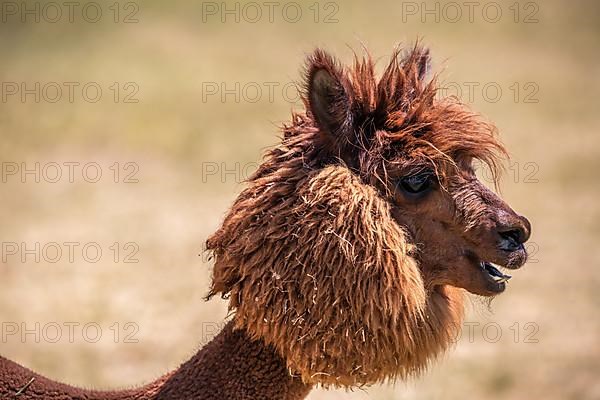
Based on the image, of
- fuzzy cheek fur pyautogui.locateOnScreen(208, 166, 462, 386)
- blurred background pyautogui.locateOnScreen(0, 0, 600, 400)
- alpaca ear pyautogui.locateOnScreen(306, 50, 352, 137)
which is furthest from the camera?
blurred background pyautogui.locateOnScreen(0, 0, 600, 400)

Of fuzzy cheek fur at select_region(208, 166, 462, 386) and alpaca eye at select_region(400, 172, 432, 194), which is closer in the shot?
fuzzy cheek fur at select_region(208, 166, 462, 386)

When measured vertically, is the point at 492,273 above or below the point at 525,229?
below

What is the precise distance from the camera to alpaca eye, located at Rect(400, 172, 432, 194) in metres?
3.72

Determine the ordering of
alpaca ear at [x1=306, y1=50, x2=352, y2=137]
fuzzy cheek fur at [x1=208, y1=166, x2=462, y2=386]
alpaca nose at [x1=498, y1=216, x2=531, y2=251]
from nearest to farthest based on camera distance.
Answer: fuzzy cheek fur at [x1=208, y1=166, x2=462, y2=386] → alpaca ear at [x1=306, y1=50, x2=352, y2=137] → alpaca nose at [x1=498, y1=216, x2=531, y2=251]

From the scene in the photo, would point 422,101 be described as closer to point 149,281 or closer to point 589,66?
point 149,281

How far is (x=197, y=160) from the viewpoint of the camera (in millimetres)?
14344

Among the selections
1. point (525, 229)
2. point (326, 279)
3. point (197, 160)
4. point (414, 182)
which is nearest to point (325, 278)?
point (326, 279)

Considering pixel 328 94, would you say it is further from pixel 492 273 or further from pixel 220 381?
pixel 220 381

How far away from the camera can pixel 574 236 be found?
11312 millimetres

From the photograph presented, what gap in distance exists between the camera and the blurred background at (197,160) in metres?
8.30

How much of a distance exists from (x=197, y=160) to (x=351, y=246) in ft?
36.2

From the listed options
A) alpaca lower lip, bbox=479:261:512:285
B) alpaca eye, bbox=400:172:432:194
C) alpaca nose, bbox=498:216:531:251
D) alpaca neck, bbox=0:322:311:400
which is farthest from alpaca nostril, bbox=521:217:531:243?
alpaca neck, bbox=0:322:311:400

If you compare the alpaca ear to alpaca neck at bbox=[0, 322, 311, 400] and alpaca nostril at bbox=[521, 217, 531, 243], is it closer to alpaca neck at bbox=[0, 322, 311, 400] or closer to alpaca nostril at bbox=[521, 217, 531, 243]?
alpaca nostril at bbox=[521, 217, 531, 243]

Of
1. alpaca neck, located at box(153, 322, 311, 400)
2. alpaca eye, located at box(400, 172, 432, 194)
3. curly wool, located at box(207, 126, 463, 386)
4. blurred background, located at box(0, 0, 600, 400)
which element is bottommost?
alpaca neck, located at box(153, 322, 311, 400)
